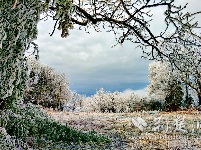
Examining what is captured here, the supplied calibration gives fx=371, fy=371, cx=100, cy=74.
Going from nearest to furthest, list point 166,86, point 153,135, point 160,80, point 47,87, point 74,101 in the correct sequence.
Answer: point 153,135 → point 166,86 → point 47,87 → point 160,80 → point 74,101

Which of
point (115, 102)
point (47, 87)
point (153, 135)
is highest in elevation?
point (47, 87)

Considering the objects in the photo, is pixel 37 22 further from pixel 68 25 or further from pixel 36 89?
pixel 36 89

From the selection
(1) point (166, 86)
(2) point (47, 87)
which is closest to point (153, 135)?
(1) point (166, 86)

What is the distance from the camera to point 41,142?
9.55 m

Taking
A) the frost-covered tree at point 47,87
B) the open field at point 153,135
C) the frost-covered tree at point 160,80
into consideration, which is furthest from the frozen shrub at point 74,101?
the open field at point 153,135

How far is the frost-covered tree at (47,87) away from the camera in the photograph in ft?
109

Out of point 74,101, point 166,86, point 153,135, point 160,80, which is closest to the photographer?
point 153,135

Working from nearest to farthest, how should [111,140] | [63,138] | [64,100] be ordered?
[63,138], [111,140], [64,100]

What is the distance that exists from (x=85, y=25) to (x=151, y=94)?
26919 millimetres

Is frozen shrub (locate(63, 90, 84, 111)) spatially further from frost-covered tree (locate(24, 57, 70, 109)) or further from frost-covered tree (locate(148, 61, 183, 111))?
frost-covered tree (locate(148, 61, 183, 111))

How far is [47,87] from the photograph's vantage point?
3512cm

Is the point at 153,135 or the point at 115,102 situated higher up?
the point at 115,102

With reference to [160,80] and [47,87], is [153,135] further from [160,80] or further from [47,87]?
[47,87]

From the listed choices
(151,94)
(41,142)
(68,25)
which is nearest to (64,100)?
(151,94)
